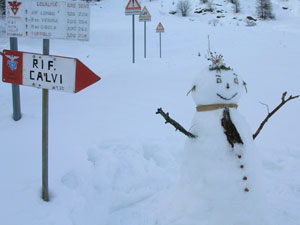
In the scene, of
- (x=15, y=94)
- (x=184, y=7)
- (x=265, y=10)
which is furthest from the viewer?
(x=184, y=7)

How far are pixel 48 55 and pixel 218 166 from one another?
1347 mm

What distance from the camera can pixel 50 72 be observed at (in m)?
1.88

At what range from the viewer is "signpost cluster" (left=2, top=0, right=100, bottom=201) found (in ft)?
6.15

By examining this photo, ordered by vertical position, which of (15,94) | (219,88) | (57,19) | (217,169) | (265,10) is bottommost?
(217,169)

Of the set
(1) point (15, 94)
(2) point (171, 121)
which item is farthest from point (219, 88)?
(1) point (15, 94)

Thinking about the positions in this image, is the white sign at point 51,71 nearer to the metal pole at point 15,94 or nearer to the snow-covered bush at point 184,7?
the metal pole at point 15,94

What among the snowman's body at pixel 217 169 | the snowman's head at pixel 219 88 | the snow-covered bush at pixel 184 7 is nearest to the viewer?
the snowman's body at pixel 217 169

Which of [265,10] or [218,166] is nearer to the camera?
[218,166]

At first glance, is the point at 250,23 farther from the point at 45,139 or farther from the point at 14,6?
the point at 45,139

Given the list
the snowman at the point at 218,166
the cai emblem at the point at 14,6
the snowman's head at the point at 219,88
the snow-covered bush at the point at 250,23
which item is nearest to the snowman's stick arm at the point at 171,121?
the snowman at the point at 218,166

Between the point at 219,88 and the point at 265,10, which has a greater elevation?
the point at 265,10

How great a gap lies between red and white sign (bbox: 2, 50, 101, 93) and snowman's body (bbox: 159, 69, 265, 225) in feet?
2.55

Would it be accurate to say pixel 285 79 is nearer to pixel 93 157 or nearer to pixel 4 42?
pixel 93 157

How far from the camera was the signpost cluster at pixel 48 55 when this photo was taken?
1876 mm
